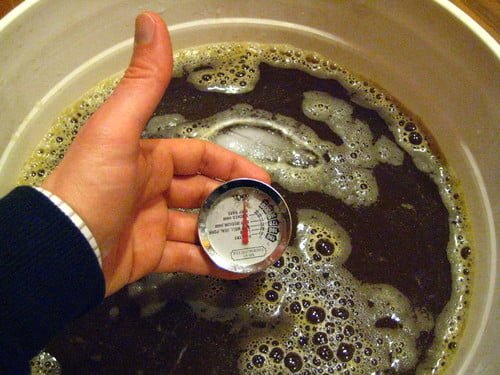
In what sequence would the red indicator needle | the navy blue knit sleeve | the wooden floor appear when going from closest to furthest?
1. the navy blue knit sleeve
2. the red indicator needle
3. the wooden floor

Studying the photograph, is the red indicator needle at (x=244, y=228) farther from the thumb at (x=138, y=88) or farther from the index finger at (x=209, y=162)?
the thumb at (x=138, y=88)

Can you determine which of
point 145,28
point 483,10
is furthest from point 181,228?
point 483,10

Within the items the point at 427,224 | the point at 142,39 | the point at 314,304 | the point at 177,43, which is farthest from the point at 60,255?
the point at 427,224

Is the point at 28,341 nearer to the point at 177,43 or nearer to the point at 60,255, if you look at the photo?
the point at 60,255

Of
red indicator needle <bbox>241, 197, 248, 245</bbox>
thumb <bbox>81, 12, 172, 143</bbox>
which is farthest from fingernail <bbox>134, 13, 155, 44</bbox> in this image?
red indicator needle <bbox>241, 197, 248, 245</bbox>

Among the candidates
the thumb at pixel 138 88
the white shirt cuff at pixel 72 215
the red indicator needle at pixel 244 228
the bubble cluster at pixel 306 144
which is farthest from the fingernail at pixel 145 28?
the bubble cluster at pixel 306 144

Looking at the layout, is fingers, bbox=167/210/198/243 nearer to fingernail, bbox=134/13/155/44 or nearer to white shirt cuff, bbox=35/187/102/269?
white shirt cuff, bbox=35/187/102/269
